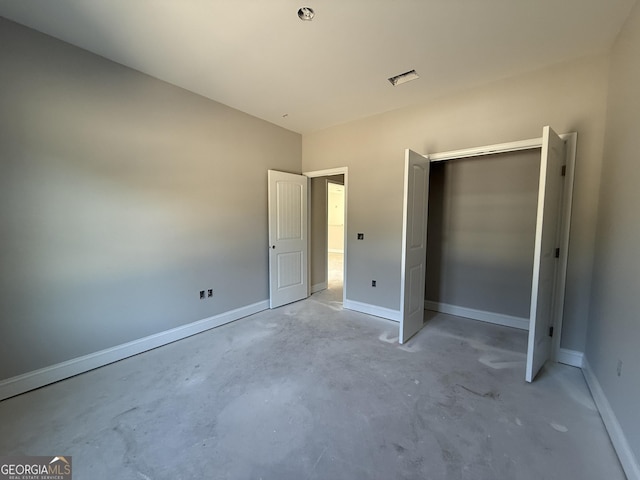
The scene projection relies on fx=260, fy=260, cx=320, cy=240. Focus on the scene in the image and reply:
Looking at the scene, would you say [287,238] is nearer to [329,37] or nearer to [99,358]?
[99,358]

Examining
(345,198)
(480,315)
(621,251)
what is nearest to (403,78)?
(345,198)

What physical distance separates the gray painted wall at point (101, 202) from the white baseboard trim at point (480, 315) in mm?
2978

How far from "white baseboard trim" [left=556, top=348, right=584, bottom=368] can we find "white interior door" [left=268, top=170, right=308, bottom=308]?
3236 millimetres

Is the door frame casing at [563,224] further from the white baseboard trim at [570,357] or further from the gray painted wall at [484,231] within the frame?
the gray painted wall at [484,231]

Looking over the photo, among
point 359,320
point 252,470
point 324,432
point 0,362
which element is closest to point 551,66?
point 359,320

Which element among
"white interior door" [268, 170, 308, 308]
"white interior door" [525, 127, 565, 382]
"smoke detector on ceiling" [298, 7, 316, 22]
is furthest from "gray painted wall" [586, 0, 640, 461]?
"white interior door" [268, 170, 308, 308]

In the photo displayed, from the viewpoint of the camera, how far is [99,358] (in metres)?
2.40

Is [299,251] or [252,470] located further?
[299,251]

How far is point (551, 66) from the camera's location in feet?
7.89

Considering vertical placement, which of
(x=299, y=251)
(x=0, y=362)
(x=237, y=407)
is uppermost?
(x=299, y=251)

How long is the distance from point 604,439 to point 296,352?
2.29 metres

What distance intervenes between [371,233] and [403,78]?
188cm

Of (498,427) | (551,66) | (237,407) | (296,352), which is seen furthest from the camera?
(296,352)

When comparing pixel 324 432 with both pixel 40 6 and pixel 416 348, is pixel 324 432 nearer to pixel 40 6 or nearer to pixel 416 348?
pixel 416 348
